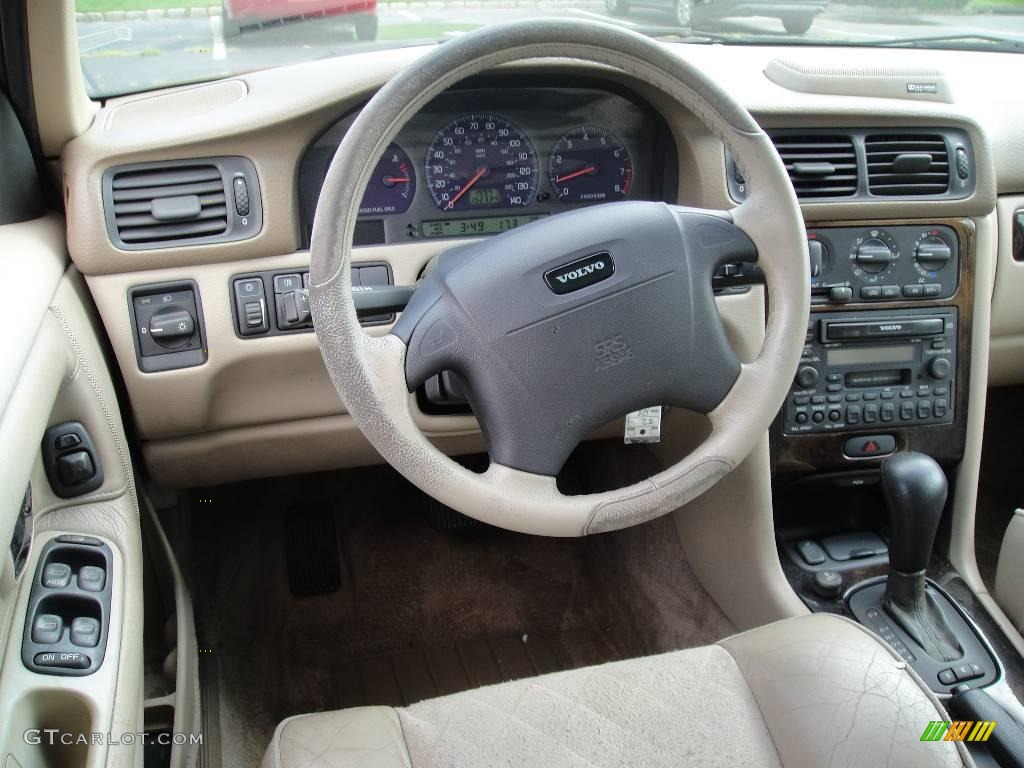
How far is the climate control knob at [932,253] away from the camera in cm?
171

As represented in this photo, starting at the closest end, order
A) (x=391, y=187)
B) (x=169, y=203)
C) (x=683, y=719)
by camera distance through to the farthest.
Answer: (x=683, y=719) < (x=169, y=203) < (x=391, y=187)

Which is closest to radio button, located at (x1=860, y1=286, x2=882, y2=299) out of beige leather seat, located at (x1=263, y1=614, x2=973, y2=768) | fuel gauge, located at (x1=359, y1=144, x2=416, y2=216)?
beige leather seat, located at (x1=263, y1=614, x2=973, y2=768)

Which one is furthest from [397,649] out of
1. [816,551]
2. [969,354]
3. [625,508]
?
[969,354]

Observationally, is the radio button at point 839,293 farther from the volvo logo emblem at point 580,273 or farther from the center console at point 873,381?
the volvo logo emblem at point 580,273

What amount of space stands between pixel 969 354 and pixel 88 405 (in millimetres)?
1558

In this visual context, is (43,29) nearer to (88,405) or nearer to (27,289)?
(27,289)

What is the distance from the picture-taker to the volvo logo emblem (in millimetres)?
1129

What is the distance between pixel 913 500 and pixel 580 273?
721mm

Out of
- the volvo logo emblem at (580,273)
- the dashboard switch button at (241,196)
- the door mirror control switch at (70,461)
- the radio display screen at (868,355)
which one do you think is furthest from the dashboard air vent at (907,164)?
the door mirror control switch at (70,461)

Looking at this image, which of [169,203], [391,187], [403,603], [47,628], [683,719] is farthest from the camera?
[403,603]

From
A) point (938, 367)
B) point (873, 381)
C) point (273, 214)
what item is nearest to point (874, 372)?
point (873, 381)

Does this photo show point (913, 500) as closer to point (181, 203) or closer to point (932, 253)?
point (932, 253)

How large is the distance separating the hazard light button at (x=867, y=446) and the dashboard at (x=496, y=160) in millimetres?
590

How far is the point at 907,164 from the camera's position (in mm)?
1689
